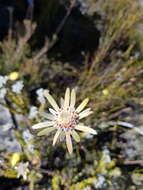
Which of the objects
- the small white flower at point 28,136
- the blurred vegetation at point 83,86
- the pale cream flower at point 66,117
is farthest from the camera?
the blurred vegetation at point 83,86

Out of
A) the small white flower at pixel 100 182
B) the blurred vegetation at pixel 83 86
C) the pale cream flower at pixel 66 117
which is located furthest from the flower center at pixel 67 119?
the small white flower at pixel 100 182

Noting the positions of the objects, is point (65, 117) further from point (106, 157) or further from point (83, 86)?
point (83, 86)

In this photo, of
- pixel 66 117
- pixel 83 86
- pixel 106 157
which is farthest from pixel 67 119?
pixel 83 86

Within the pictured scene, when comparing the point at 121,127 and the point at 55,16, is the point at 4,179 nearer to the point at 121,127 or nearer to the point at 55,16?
the point at 121,127

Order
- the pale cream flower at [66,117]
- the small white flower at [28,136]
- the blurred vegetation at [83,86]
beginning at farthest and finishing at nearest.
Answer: the blurred vegetation at [83,86] < the small white flower at [28,136] < the pale cream flower at [66,117]

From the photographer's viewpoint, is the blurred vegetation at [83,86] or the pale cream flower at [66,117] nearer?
the pale cream flower at [66,117]

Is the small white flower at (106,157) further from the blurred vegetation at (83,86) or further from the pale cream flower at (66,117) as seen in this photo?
the pale cream flower at (66,117)

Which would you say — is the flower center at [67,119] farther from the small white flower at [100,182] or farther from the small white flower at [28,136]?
the small white flower at [100,182]

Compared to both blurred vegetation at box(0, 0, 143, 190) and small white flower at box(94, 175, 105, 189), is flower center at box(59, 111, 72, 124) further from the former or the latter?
small white flower at box(94, 175, 105, 189)

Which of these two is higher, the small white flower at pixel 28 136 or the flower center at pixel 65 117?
the small white flower at pixel 28 136

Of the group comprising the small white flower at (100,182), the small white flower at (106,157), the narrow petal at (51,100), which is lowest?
the small white flower at (100,182)
